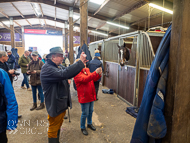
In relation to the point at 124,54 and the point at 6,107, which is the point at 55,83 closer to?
the point at 6,107

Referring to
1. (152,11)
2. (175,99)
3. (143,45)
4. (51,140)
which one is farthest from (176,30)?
(152,11)

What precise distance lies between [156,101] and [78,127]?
2.12m

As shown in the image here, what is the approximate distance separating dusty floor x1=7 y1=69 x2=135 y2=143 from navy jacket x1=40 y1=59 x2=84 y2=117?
2.83 ft

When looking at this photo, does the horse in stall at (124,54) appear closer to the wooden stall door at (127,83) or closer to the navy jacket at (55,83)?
the wooden stall door at (127,83)

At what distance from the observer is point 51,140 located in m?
1.74

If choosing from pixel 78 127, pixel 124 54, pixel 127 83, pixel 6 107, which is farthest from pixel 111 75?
pixel 6 107

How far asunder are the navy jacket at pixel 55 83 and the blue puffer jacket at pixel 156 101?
2.99 feet

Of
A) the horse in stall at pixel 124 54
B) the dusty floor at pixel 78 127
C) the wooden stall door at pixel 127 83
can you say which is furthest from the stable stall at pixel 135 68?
the dusty floor at pixel 78 127

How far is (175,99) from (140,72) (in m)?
2.74

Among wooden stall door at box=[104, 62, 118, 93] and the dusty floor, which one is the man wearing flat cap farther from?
wooden stall door at box=[104, 62, 118, 93]

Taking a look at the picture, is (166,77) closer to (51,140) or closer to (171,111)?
(171,111)

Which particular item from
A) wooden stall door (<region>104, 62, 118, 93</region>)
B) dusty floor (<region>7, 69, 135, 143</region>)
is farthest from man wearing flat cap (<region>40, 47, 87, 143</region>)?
wooden stall door (<region>104, 62, 118, 93</region>)

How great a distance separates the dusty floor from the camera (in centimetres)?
220

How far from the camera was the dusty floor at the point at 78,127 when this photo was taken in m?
2.20
